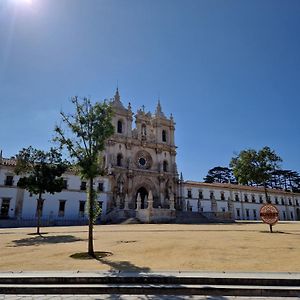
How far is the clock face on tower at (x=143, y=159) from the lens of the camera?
5344cm

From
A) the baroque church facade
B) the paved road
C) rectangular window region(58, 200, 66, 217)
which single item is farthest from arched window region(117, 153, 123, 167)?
the paved road

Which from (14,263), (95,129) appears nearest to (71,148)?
(95,129)

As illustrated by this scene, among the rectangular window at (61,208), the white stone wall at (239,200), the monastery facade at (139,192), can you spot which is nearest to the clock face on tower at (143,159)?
the monastery facade at (139,192)

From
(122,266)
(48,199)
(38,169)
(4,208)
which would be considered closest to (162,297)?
(122,266)

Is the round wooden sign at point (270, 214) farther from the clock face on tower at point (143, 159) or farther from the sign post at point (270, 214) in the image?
the clock face on tower at point (143, 159)

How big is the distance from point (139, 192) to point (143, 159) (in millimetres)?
6669

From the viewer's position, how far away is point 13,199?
3803 cm

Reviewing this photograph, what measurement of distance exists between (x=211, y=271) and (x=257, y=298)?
149cm

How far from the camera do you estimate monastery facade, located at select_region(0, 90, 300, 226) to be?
38406 mm

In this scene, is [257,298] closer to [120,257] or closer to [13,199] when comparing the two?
[120,257]

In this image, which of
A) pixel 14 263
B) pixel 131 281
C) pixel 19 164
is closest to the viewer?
pixel 131 281

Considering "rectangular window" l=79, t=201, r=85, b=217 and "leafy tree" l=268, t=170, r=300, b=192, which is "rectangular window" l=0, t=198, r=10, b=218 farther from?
"leafy tree" l=268, t=170, r=300, b=192

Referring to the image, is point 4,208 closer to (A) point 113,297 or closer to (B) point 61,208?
(B) point 61,208

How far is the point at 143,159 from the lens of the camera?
5425 centimetres
